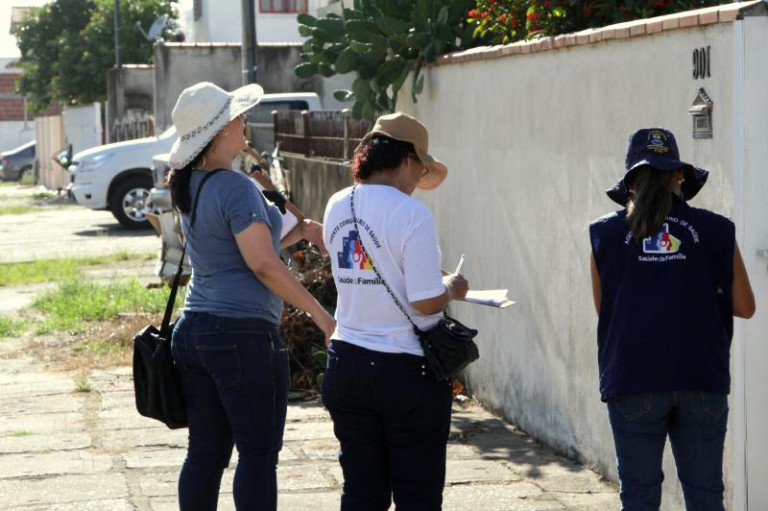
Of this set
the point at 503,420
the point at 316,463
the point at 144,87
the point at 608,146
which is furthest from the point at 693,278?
the point at 144,87

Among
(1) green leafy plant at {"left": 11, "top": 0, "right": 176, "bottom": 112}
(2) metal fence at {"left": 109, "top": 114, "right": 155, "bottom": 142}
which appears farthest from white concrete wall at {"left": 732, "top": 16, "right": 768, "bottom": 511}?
(1) green leafy plant at {"left": 11, "top": 0, "right": 176, "bottom": 112}

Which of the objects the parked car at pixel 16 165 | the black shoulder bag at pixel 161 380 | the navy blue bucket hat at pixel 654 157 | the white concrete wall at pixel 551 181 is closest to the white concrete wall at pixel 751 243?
the white concrete wall at pixel 551 181

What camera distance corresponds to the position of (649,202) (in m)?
4.29

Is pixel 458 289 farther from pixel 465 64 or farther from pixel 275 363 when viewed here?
pixel 465 64

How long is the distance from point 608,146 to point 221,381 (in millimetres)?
2453

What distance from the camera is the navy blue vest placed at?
4.28 m

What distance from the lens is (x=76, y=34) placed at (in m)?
40.3

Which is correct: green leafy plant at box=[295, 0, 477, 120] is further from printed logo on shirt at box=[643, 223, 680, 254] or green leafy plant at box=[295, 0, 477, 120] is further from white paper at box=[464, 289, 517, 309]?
printed logo on shirt at box=[643, 223, 680, 254]

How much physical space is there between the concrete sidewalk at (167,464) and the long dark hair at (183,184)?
6.43 feet

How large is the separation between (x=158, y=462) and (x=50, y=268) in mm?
10341

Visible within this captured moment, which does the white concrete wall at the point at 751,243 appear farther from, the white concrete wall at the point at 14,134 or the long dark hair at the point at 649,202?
the white concrete wall at the point at 14,134

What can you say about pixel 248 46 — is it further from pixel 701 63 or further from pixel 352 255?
pixel 352 255

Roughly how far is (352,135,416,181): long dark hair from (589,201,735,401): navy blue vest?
0.73 meters

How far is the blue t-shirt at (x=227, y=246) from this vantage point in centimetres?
480
